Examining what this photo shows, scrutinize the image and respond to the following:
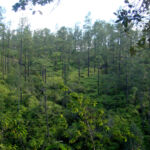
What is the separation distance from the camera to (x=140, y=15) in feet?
9.62

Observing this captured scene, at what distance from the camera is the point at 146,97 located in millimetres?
14336

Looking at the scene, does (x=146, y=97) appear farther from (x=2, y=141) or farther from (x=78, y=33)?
A: (x=78, y=33)

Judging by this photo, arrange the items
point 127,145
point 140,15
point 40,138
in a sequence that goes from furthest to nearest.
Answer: point 127,145 → point 40,138 → point 140,15

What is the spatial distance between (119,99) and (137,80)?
114 inches

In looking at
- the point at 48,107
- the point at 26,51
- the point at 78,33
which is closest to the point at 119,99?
the point at 48,107

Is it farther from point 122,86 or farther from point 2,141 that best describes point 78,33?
point 2,141

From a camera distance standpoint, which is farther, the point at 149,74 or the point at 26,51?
the point at 26,51

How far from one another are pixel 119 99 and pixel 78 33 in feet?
55.8

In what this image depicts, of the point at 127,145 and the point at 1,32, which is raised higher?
the point at 1,32

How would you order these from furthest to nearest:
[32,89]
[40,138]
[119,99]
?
1. [119,99]
2. [32,89]
3. [40,138]

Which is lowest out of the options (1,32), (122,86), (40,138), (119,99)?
(40,138)

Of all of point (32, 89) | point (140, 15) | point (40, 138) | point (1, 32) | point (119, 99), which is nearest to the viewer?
point (140, 15)

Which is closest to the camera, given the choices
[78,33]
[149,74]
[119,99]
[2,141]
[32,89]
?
[2,141]

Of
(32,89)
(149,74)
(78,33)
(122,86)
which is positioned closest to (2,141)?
(32,89)
